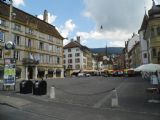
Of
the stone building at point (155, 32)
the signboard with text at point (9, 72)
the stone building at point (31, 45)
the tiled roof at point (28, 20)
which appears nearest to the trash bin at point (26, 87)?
the signboard with text at point (9, 72)

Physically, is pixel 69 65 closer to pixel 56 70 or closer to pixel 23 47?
pixel 56 70

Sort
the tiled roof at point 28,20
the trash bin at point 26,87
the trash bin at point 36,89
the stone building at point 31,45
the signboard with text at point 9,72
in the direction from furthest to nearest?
the tiled roof at point 28,20, the stone building at point 31,45, the signboard with text at point 9,72, the trash bin at point 26,87, the trash bin at point 36,89

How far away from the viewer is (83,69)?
113 meters

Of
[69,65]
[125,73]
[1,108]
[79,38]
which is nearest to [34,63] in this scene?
[125,73]

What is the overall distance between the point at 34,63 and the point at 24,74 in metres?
4.22

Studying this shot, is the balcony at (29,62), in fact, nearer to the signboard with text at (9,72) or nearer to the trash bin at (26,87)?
the signboard with text at (9,72)

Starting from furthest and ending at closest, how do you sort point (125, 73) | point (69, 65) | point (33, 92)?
point (69, 65) < point (125, 73) < point (33, 92)

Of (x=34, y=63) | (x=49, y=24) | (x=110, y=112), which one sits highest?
(x=49, y=24)

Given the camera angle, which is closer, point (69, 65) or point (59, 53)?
point (59, 53)

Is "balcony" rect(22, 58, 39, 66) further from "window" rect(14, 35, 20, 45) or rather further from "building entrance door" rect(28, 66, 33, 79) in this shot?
"window" rect(14, 35, 20, 45)

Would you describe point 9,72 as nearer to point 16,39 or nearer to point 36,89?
point 36,89

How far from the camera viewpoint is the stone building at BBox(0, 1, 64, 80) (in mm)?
48344

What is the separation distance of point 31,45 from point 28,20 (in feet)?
21.0

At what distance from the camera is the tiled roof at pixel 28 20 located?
4863 cm
